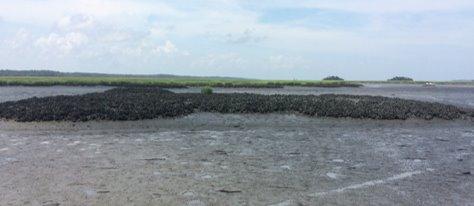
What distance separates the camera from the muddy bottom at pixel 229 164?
Answer: 11664 mm

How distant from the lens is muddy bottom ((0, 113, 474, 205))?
11.7 meters

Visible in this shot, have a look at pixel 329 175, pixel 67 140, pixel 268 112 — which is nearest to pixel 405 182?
pixel 329 175

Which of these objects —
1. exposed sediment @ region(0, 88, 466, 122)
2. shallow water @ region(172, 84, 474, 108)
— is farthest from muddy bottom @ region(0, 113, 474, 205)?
shallow water @ region(172, 84, 474, 108)

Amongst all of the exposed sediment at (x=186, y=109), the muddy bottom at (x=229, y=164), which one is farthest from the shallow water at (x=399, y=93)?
the muddy bottom at (x=229, y=164)

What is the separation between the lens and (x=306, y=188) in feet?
41.1

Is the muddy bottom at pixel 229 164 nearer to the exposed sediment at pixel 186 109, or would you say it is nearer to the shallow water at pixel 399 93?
the exposed sediment at pixel 186 109

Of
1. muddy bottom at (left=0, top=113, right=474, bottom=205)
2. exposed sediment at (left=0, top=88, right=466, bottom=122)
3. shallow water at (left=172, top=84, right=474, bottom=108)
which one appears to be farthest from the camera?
shallow water at (left=172, top=84, right=474, bottom=108)

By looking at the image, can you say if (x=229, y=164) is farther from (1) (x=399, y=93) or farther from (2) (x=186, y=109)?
(1) (x=399, y=93)

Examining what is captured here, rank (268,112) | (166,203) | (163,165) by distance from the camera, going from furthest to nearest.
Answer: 1. (268,112)
2. (163,165)
3. (166,203)

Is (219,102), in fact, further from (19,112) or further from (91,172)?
(91,172)

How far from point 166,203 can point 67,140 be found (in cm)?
982

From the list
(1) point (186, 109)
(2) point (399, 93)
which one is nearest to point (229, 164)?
(1) point (186, 109)

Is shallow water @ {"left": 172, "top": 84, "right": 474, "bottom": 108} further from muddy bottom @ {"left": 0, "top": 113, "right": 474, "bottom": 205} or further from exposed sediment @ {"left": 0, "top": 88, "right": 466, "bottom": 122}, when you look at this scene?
muddy bottom @ {"left": 0, "top": 113, "right": 474, "bottom": 205}

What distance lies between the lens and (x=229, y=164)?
51.1 ft
